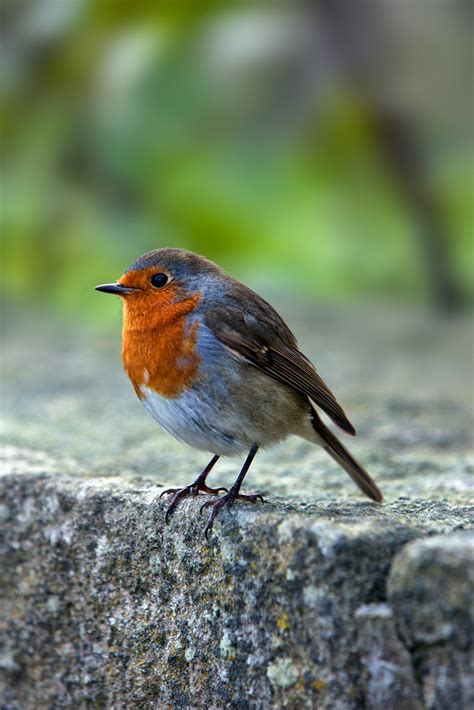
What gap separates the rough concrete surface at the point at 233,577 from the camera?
1927 millimetres

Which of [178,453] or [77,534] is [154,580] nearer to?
[77,534]

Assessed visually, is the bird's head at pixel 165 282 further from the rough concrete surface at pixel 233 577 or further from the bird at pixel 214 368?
the rough concrete surface at pixel 233 577

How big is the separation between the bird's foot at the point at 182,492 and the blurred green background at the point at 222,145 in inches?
102

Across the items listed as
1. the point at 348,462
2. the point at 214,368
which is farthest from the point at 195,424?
the point at 348,462

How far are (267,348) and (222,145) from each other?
2706 mm

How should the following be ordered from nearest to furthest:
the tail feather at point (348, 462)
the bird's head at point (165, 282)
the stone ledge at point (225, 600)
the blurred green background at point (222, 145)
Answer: the stone ledge at point (225, 600) → the tail feather at point (348, 462) → the bird's head at point (165, 282) → the blurred green background at point (222, 145)

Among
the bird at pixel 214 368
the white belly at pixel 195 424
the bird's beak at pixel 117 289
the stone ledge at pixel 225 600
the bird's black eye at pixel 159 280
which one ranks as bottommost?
the stone ledge at pixel 225 600

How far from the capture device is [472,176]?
706 centimetres

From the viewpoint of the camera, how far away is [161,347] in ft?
9.71

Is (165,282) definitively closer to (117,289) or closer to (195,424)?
(117,289)

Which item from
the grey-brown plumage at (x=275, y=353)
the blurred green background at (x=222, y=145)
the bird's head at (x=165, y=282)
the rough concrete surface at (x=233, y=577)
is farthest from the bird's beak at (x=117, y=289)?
the blurred green background at (x=222, y=145)

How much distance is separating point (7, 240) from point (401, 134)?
260cm

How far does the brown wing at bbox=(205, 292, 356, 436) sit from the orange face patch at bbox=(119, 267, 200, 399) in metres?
0.10

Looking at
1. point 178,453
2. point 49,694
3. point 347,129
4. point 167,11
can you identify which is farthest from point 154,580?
point 347,129
